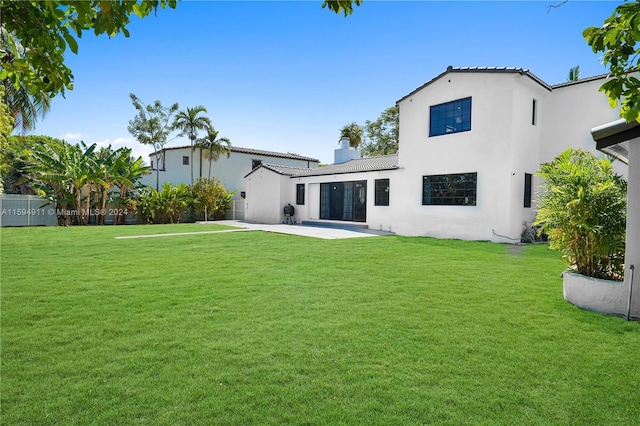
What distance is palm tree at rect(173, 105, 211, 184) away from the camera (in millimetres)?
32781

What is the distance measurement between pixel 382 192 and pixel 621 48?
17.4 meters

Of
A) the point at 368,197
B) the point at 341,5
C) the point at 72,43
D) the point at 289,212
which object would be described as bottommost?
the point at 289,212

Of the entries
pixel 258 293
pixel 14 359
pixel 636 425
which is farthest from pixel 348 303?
pixel 14 359

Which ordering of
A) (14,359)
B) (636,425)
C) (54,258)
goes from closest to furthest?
(636,425)
(14,359)
(54,258)

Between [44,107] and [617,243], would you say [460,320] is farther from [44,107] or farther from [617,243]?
[44,107]

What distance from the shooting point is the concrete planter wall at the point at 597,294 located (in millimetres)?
5707

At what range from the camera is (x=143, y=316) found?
528 cm

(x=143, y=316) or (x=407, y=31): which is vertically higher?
(x=407, y=31)

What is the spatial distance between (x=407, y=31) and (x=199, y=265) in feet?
30.0

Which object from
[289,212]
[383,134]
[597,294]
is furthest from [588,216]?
[383,134]

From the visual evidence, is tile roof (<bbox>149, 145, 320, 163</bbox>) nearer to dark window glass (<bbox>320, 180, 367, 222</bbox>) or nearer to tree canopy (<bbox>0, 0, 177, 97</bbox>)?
dark window glass (<bbox>320, 180, 367, 222</bbox>)

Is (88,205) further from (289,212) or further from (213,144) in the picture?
(289,212)

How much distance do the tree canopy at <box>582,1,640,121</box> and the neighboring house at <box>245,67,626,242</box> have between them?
12.5m

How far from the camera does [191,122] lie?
32.8 metres
